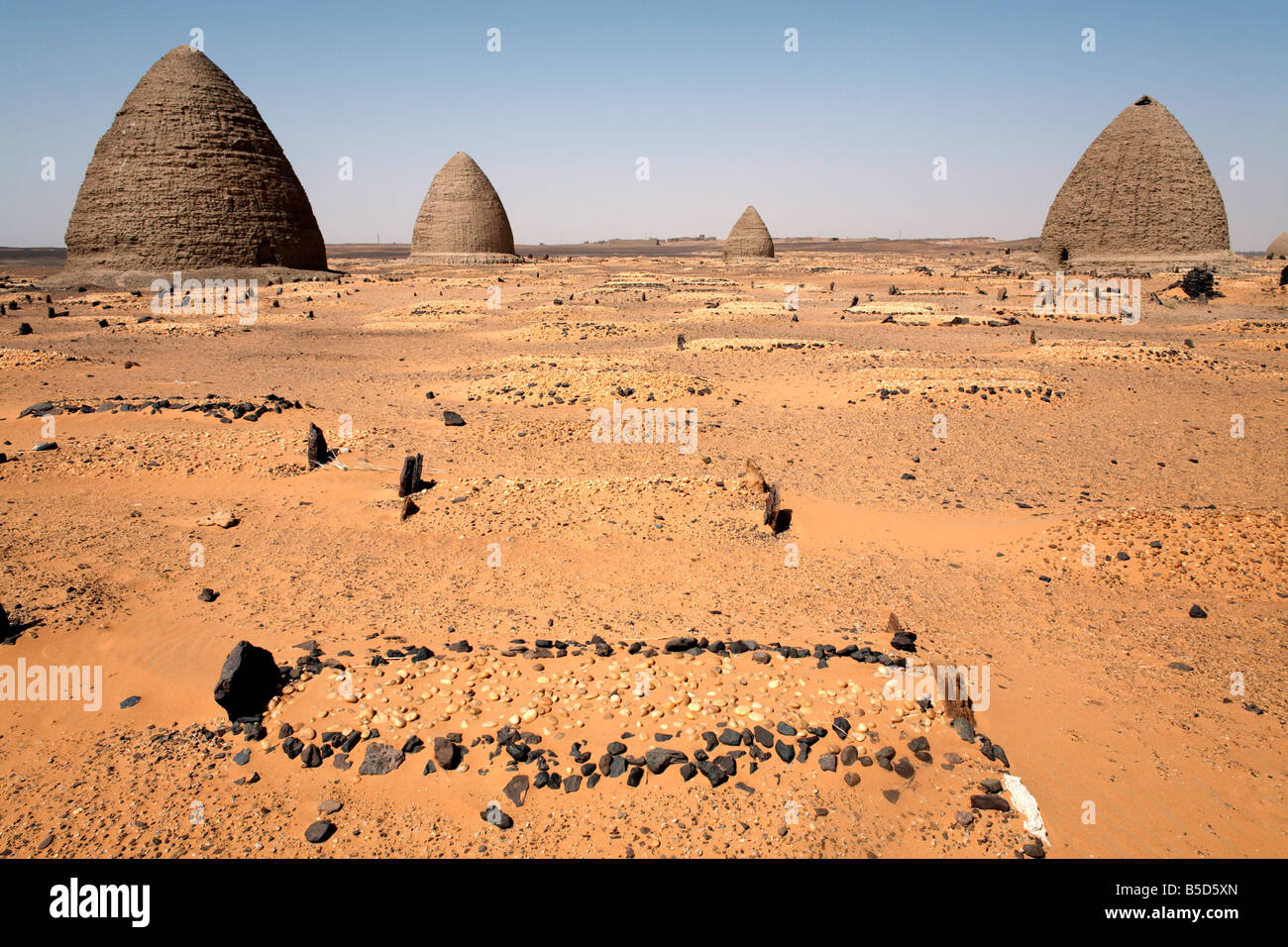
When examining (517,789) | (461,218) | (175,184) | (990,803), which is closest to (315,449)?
(517,789)

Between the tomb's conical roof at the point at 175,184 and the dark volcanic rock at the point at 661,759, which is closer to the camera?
the dark volcanic rock at the point at 661,759

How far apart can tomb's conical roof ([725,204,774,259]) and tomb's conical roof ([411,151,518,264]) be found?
18.1 meters

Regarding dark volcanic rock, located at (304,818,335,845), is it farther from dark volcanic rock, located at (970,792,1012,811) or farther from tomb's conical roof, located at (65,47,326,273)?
tomb's conical roof, located at (65,47,326,273)

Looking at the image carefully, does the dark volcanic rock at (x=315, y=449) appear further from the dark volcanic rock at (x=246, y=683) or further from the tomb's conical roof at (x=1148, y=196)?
the tomb's conical roof at (x=1148, y=196)

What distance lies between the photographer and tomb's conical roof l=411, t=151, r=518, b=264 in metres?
39.4

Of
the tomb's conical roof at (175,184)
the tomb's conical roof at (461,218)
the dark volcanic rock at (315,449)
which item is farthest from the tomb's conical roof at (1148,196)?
the tomb's conical roof at (175,184)

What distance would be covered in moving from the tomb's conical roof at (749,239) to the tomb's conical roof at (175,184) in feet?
107

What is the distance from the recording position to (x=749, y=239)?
50.9 meters

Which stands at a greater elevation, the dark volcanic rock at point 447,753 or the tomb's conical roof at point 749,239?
the tomb's conical roof at point 749,239

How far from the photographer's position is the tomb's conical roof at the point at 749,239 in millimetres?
50156

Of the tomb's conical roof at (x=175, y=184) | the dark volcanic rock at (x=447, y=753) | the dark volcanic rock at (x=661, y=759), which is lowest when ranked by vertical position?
the dark volcanic rock at (x=661, y=759)

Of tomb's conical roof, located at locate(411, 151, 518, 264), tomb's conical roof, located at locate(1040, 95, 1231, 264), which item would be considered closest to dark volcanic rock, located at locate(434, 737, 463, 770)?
tomb's conical roof, located at locate(1040, 95, 1231, 264)

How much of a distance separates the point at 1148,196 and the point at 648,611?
37332 mm
